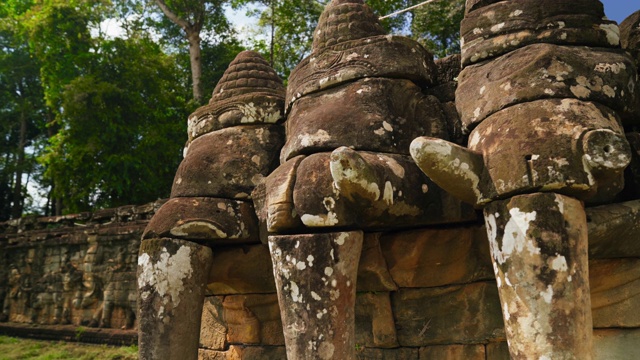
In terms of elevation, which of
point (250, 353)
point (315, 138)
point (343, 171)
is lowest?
point (250, 353)

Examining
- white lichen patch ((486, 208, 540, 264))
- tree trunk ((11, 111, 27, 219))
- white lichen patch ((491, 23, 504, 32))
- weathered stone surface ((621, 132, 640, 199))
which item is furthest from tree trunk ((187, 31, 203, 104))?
white lichen patch ((486, 208, 540, 264))

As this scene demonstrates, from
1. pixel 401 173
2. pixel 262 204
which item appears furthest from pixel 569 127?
pixel 262 204

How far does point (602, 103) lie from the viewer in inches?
127

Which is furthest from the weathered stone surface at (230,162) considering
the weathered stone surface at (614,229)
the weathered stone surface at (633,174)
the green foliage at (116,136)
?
the green foliage at (116,136)

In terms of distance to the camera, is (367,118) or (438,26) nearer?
(367,118)

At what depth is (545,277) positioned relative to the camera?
2.84 m

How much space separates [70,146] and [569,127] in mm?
18403

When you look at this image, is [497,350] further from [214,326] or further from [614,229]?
[214,326]

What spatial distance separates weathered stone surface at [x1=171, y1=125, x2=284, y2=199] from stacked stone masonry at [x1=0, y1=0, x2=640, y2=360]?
0.5 inches

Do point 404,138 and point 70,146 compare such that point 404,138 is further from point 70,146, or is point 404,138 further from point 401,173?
point 70,146

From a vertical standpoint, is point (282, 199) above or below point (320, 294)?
above

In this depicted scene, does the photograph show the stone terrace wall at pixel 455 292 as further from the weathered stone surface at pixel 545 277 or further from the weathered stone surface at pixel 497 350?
the weathered stone surface at pixel 545 277

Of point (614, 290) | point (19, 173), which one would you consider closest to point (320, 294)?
point (614, 290)

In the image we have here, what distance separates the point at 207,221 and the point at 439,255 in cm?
162
